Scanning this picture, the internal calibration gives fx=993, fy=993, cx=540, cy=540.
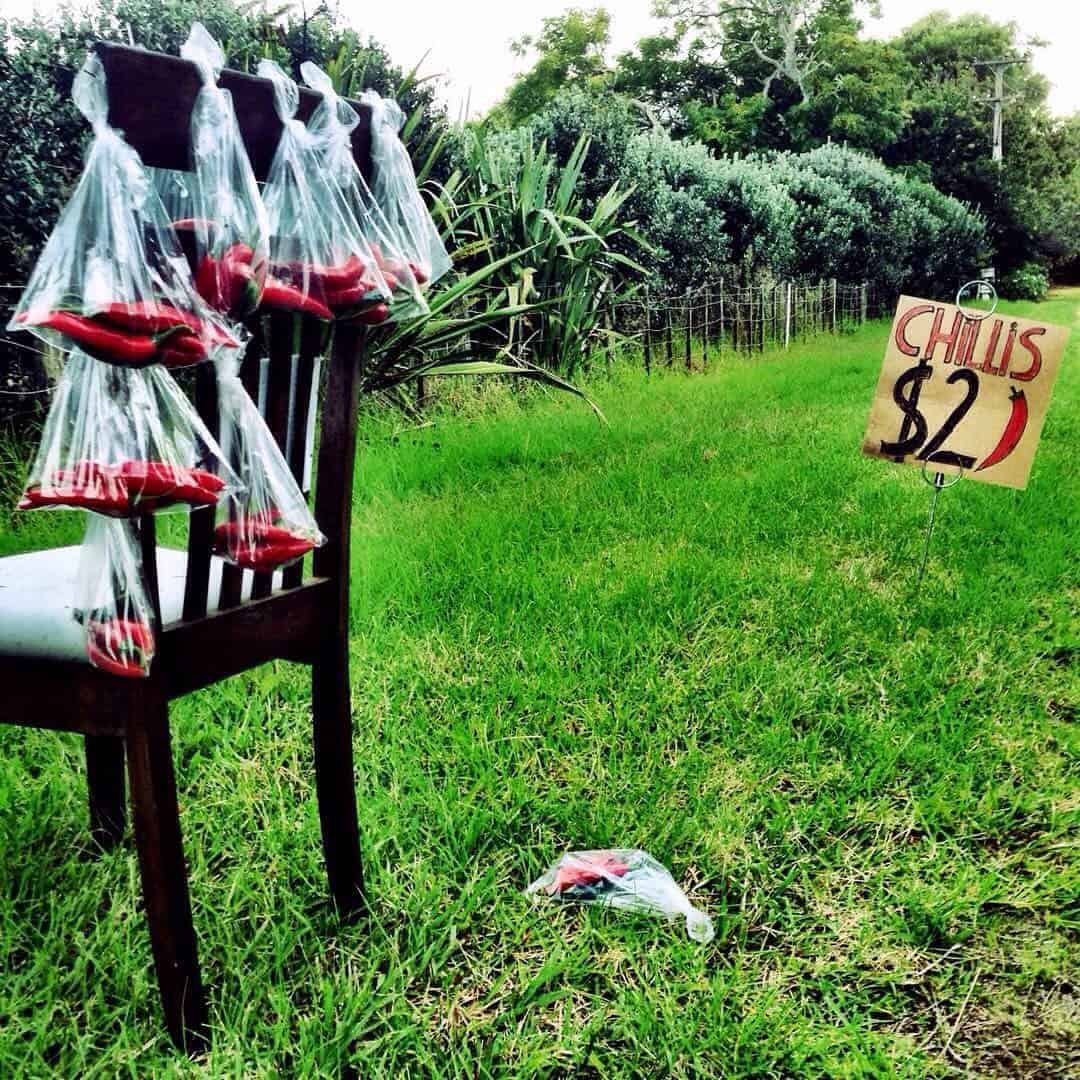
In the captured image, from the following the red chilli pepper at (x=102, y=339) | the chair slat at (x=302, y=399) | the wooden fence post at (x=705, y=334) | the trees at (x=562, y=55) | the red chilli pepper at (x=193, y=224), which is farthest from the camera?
the trees at (x=562, y=55)

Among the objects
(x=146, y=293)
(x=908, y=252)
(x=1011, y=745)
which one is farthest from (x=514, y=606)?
(x=908, y=252)

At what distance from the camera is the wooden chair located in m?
1.16

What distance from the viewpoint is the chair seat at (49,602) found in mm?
1284

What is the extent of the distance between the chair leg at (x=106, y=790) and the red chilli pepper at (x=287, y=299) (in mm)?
982

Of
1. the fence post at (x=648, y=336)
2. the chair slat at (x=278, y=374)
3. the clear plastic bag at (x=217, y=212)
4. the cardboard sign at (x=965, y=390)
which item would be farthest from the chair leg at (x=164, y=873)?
the fence post at (x=648, y=336)

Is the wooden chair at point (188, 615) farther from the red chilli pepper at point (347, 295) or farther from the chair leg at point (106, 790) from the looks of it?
the chair leg at point (106, 790)

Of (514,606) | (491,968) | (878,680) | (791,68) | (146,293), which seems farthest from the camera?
(791,68)

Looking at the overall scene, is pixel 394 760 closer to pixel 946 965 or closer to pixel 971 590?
pixel 946 965

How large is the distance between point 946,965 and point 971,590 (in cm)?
171

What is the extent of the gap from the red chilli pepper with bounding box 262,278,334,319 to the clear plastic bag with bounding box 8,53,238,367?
144 mm

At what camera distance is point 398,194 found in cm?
141

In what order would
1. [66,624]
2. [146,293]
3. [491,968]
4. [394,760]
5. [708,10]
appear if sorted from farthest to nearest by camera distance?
[708,10] → [394,760] → [491,968] → [66,624] → [146,293]

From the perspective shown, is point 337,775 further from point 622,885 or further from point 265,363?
point 265,363

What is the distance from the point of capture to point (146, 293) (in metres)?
1.06
